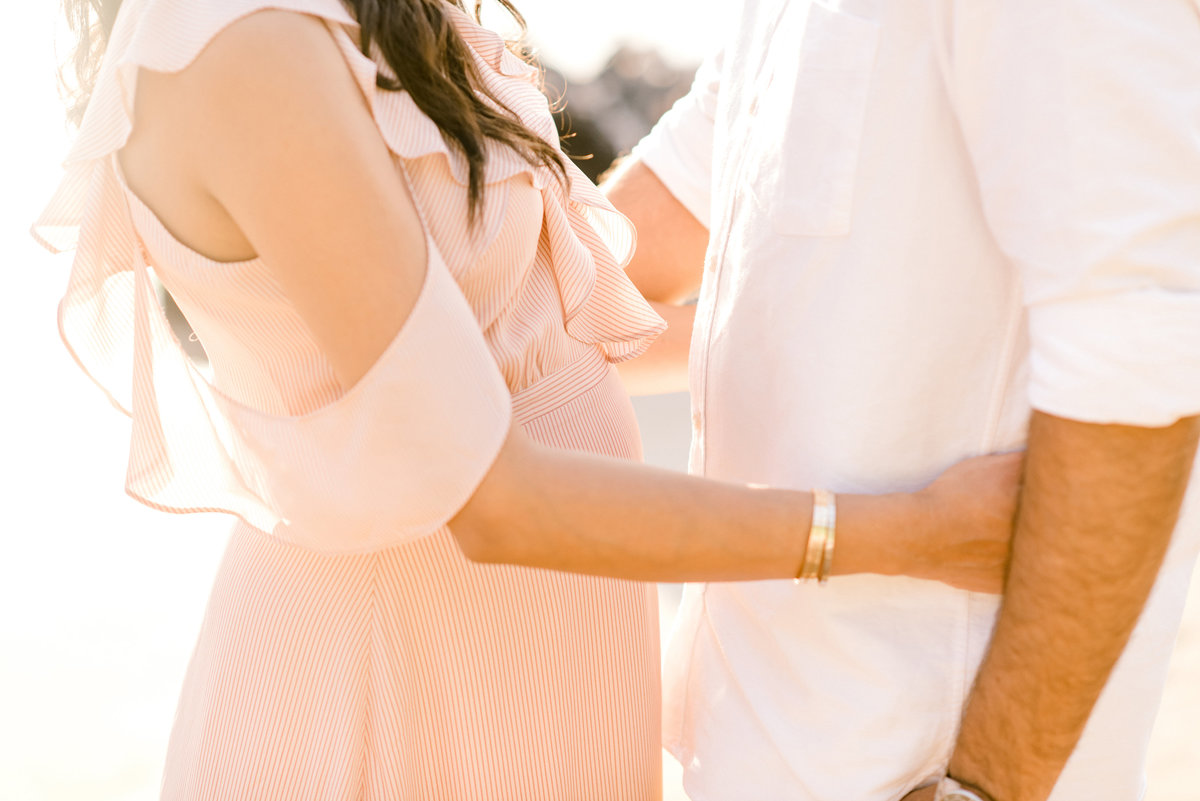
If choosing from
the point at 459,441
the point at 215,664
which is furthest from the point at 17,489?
the point at 459,441

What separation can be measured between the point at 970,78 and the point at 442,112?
1.98 feet

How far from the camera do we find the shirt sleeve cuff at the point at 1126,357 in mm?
991

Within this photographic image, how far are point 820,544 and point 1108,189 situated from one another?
480mm

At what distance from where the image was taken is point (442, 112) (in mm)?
1186

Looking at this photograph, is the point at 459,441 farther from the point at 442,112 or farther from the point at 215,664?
the point at 215,664

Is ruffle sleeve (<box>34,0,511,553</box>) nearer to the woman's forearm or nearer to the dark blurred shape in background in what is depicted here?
the woman's forearm

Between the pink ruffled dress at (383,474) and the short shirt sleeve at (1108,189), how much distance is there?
23.0 inches

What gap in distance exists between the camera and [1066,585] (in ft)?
3.67

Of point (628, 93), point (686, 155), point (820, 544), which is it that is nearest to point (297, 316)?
point (820, 544)

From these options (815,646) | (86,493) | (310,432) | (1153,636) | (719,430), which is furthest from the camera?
(86,493)

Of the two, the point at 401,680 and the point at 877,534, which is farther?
the point at 401,680

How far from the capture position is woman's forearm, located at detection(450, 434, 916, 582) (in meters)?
1.10

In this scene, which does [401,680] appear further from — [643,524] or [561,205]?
[561,205]

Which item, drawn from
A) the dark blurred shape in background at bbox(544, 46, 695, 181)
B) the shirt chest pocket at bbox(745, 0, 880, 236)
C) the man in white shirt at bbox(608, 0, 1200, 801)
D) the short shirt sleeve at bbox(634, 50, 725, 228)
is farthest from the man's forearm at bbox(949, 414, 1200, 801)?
the dark blurred shape in background at bbox(544, 46, 695, 181)
